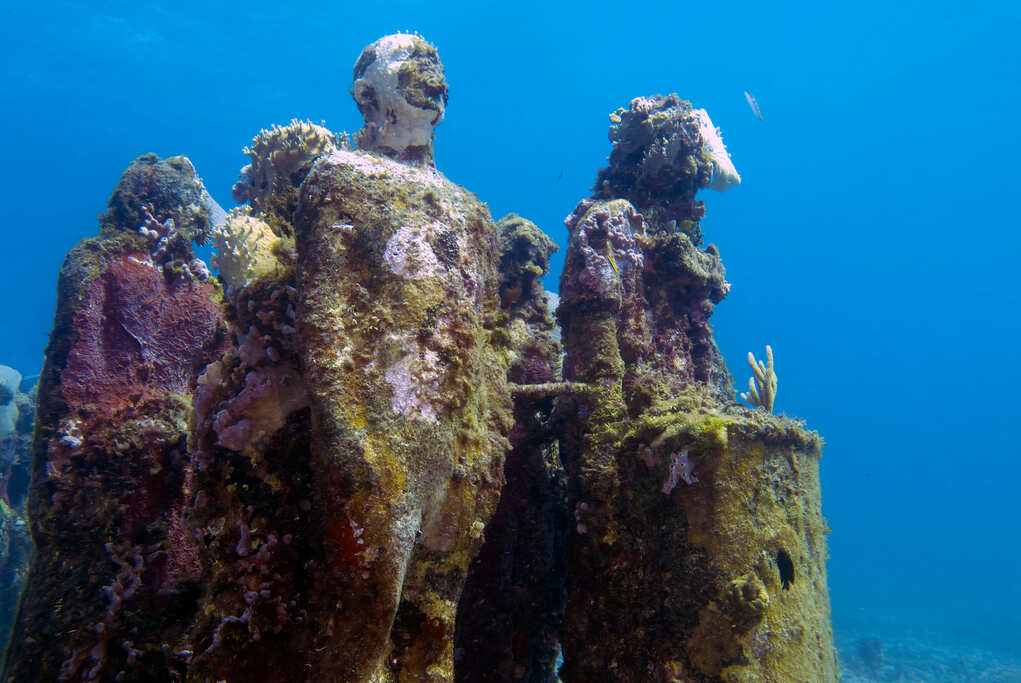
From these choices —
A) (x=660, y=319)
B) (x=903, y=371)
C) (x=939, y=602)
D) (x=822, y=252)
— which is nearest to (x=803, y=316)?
(x=822, y=252)

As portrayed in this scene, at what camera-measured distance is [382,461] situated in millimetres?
2180

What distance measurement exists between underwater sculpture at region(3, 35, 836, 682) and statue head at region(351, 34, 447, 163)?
24 mm

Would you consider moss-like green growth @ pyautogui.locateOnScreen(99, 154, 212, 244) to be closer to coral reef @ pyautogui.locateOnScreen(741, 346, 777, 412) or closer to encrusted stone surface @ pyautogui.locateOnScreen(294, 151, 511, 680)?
encrusted stone surface @ pyautogui.locateOnScreen(294, 151, 511, 680)

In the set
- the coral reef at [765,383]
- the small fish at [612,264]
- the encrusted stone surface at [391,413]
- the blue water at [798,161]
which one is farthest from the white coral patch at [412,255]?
the blue water at [798,161]

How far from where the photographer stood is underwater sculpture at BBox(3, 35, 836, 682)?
2.22m

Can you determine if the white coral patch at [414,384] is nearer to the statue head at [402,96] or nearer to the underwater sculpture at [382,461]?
the underwater sculpture at [382,461]

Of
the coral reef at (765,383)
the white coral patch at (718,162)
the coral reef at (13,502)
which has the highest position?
the white coral patch at (718,162)

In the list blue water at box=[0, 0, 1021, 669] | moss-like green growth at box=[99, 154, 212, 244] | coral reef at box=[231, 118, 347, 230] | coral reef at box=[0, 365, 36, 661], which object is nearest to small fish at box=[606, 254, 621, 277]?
coral reef at box=[231, 118, 347, 230]

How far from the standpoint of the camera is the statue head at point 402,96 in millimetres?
4648

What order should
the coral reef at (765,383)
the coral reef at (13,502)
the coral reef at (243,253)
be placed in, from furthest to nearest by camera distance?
1. the coral reef at (13,502)
2. the coral reef at (765,383)
3. the coral reef at (243,253)

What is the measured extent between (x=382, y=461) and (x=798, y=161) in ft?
467

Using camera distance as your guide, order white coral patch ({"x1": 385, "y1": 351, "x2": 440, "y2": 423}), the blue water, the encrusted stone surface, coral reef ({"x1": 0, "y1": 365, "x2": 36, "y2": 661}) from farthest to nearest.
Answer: the blue water → coral reef ({"x1": 0, "y1": 365, "x2": 36, "y2": 661}) → white coral patch ({"x1": 385, "y1": 351, "x2": 440, "y2": 423}) → the encrusted stone surface

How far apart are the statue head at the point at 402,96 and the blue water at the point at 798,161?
145 feet

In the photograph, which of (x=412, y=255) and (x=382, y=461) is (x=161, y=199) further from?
(x=382, y=461)
